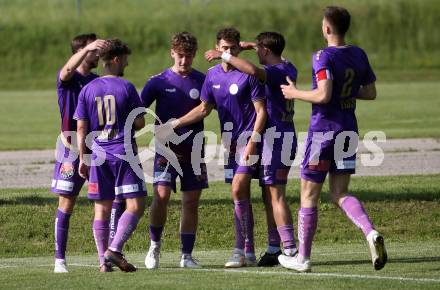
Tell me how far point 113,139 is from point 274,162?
155 cm

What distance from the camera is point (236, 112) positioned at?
10.8m

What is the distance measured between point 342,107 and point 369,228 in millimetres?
1070

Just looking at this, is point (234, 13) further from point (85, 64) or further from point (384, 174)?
point (85, 64)

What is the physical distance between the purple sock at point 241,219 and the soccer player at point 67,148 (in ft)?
4.95

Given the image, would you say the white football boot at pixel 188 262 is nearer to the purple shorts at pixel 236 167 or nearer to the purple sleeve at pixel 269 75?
the purple shorts at pixel 236 167

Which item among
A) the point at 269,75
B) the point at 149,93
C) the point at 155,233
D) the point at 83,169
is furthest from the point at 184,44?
the point at 155,233

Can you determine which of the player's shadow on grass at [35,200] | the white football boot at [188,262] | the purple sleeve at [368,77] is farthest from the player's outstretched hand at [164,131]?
the player's shadow on grass at [35,200]

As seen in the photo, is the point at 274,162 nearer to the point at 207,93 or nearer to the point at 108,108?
the point at 207,93

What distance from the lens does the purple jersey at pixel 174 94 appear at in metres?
10.9

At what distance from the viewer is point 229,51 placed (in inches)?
420

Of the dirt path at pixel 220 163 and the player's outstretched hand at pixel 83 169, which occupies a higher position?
the player's outstretched hand at pixel 83 169

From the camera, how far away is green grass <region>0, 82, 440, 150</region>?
30.4 metres

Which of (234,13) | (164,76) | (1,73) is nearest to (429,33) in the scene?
(234,13)

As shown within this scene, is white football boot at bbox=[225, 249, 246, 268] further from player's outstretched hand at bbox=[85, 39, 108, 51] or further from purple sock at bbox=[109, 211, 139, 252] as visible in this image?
player's outstretched hand at bbox=[85, 39, 108, 51]
